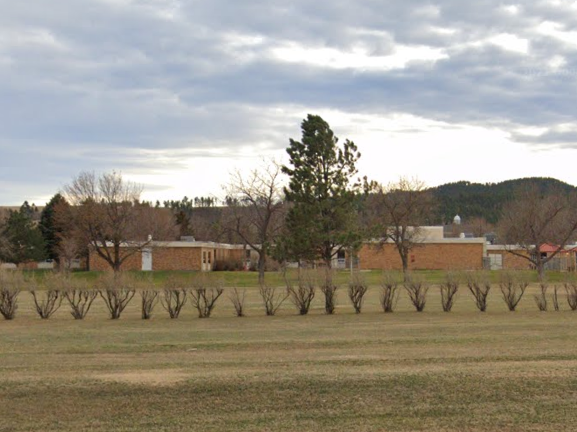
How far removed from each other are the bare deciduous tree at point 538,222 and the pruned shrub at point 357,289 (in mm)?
36378

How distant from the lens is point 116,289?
89.0 ft

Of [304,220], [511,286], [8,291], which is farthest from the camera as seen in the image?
[304,220]

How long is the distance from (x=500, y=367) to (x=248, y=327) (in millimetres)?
11199

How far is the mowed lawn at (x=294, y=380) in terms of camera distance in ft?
32.6

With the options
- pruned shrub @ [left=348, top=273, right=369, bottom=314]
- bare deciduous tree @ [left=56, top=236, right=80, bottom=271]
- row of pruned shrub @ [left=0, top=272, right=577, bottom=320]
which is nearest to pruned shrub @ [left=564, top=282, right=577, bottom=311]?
row of pruned shrub @ [left=0, top=272, right=577, bottom=320]

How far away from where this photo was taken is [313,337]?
19297mm

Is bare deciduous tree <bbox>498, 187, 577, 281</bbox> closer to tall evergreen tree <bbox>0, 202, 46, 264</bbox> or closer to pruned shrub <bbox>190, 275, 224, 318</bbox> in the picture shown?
pruned shrub <bbox>190, 275, 224, 318</bbox>

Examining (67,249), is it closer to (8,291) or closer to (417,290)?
(8,291)

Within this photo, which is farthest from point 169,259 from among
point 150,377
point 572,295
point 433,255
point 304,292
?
point 150,377

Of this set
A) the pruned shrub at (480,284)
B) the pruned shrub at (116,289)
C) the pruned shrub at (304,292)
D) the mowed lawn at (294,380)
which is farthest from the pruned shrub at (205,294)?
the pruned shrub at (480,284)

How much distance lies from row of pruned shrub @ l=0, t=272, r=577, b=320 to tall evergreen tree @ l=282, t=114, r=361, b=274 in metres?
15.9

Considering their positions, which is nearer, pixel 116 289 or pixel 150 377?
pixel 150 377

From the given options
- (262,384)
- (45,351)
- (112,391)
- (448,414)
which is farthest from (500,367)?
(45,351)

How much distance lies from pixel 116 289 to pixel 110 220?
36854mm
